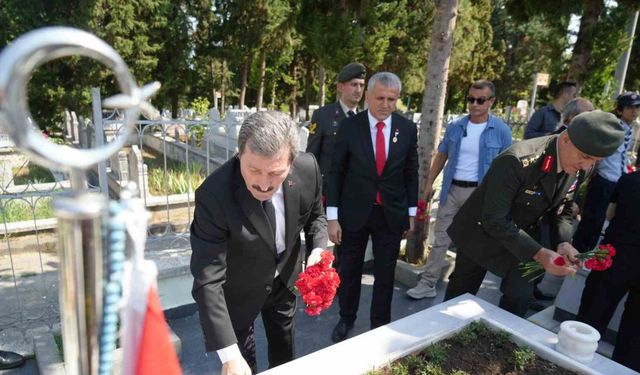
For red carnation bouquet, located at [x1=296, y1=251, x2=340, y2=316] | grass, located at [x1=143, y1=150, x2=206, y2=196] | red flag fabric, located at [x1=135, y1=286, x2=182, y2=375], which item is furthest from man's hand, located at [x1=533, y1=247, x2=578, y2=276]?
grass, located at [x1=143, y1=150, x2=206, y2=196]

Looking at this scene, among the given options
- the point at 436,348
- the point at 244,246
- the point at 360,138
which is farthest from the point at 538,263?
the point at 244,246

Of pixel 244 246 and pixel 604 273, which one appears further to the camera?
pixel 604 273

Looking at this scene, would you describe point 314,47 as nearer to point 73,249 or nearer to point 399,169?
point 399,169

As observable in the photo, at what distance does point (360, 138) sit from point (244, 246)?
1.52 metres

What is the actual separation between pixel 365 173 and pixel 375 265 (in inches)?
30.6

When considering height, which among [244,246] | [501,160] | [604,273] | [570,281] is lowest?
[570,281]

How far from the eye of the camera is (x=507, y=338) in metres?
2.41

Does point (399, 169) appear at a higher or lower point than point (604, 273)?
higher

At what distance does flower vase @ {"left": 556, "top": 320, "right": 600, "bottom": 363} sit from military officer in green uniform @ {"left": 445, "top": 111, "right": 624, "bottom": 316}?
351mm

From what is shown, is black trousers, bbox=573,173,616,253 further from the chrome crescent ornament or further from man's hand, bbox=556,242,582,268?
the chrome crescent ornament

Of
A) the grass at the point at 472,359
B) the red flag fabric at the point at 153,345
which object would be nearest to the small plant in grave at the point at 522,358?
the grass at the point at 472,359

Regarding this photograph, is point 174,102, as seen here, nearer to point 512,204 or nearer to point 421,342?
point 512,204

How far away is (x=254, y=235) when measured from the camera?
202 centimetres

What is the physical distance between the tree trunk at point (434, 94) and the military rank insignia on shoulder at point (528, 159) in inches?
72.9
